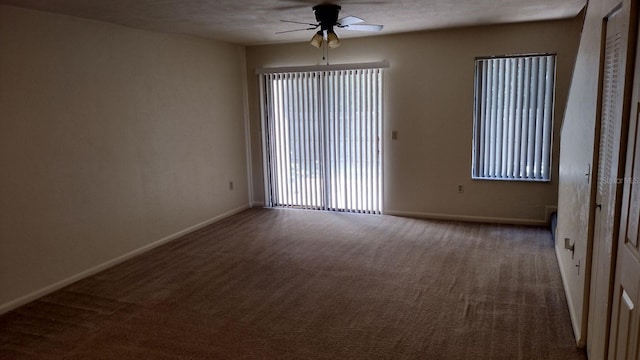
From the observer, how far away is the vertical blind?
19.7ft

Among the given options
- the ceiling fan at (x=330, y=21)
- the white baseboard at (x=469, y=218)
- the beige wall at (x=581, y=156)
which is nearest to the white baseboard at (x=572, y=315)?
the beige wall at (x=581, y=156)

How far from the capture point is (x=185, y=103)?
5.39 metres

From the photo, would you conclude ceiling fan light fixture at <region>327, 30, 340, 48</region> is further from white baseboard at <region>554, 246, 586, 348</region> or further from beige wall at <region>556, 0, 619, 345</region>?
white baseboard at <region>554, 246, 586, 348</region>

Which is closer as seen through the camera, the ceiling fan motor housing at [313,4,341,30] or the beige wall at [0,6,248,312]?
the beige wall at [0,6,248,312]

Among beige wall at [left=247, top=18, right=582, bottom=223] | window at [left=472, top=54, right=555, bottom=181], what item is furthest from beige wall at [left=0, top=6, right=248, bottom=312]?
window at [left=472, top=54, right=555, bottom=181]

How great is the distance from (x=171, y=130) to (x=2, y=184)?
200 cm

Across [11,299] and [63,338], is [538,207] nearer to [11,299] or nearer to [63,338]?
[63,338]

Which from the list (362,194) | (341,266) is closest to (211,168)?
(362,194)

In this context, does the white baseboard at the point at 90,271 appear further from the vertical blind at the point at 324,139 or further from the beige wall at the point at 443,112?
the beige wall at the point at 443,112

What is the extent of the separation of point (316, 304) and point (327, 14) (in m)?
2.49

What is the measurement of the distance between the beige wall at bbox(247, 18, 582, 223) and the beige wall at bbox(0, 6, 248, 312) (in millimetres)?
1795

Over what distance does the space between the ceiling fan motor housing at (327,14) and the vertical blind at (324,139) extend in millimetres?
1864

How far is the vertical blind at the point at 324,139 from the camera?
19.7 ft

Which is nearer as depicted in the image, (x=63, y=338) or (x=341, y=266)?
(x=63, y=338)
